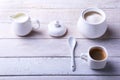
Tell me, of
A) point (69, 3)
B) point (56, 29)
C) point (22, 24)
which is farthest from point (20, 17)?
point (69, 3)

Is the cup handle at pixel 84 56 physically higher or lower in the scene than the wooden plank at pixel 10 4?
lower

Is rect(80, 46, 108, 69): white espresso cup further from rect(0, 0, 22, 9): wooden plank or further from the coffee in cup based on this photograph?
rect(0, 0, 22, 9): wooden plank

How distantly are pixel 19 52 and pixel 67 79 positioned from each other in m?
0.21

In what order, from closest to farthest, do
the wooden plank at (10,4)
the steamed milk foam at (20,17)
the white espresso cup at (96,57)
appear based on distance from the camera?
the white espresso cup at (96,57)
the steamed milk foam at (20,17)
the wooden plank at (10,4)

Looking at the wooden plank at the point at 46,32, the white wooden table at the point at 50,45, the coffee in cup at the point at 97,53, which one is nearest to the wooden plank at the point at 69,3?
the white wooden table at the point at 50,45

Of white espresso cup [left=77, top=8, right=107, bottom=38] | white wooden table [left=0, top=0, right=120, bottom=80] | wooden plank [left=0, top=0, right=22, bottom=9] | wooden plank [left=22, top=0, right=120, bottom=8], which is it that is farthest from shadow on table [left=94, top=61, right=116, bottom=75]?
wooden plank [left=0, top=0, right=22, bottom=9]

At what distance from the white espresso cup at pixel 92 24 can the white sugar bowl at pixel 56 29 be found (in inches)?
2.5

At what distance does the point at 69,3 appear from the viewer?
1049 mm

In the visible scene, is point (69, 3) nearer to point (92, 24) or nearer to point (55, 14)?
point (55, 14)

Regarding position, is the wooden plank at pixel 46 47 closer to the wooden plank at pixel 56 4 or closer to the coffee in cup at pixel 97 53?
the coffee in cup at pixel 97 53

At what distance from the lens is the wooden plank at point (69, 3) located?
1.04m

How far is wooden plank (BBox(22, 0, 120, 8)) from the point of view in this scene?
104 centimetres

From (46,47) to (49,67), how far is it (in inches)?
3.6

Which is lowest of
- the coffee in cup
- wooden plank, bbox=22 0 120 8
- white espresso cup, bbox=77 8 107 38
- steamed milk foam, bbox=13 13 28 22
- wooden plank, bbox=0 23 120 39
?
Answer: the coffee in cup
